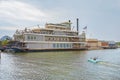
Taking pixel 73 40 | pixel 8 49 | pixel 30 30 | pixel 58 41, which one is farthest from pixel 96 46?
pixel 8 49

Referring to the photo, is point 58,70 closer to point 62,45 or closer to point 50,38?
point 50,38

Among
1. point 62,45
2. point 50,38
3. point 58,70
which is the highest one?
point 50,38

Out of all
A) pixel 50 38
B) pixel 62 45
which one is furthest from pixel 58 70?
pixel 62 45

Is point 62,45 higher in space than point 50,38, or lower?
lower

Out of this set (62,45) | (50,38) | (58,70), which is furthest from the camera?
(62,45)

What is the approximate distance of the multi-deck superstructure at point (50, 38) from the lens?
287 feet

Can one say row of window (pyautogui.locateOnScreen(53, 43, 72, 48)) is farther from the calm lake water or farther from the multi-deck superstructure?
the calm lake water

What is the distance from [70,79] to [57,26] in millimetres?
76454

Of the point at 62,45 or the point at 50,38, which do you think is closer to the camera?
the point at 50,38

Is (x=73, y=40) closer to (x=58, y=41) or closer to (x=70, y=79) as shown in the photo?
(x=58, y=41)

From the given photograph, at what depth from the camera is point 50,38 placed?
9569cm

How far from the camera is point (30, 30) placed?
309 feet

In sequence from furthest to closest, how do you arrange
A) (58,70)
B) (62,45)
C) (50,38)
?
(62,45) < (50,38) < (58,70)

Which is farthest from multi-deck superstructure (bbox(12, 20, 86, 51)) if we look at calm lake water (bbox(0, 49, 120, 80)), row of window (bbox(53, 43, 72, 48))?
calm lake water (bbox(0, 49, 120, 80))
